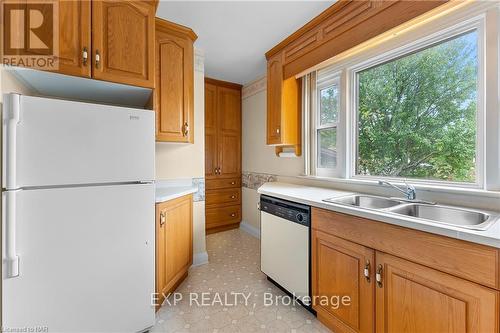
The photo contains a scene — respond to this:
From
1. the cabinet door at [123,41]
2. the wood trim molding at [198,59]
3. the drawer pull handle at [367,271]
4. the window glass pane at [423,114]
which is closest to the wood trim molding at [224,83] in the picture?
the wood trim molding at [198,59]

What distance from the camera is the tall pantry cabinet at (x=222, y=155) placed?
340 cm

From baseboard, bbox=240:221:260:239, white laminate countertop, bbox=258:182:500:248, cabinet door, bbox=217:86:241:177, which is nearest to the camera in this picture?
white laminate countertop, bbox=258:182:500:248

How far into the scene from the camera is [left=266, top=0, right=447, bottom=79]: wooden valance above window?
4.68 feet

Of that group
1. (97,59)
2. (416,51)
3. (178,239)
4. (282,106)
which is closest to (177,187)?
(178,239)

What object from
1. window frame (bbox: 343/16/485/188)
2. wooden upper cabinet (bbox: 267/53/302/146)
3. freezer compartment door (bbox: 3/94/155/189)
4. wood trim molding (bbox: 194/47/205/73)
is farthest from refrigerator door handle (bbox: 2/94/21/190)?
Answer: window frame (bbox: 343/16/485/188)

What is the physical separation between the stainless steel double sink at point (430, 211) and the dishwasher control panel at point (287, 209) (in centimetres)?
26

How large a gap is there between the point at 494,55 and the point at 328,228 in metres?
1.44

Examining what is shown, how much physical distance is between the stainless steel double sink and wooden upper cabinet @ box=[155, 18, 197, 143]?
5.19ft

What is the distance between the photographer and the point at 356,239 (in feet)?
4.32

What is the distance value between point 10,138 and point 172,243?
4.14ft

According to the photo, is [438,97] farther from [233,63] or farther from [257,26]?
[233,63]

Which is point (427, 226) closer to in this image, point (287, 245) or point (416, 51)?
point (287, 245)

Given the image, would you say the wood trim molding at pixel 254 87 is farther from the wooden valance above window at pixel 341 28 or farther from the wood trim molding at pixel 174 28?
the wood trim molding at pixel 174 28

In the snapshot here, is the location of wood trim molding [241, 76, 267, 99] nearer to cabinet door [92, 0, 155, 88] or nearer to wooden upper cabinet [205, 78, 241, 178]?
wooden upper cabinet [205, 78, 241, 178]
